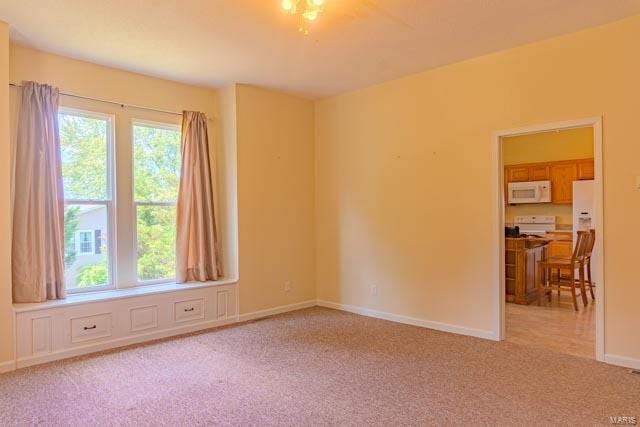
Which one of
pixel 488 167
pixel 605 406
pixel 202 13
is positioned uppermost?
pixel 202 13

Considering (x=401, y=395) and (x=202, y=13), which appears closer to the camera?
(x=401, y=395)

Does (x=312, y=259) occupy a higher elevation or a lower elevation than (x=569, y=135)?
lower

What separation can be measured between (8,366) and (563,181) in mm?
8369

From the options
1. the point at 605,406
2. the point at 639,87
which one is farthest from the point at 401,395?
the point at 639,87

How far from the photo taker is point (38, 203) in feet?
12.5

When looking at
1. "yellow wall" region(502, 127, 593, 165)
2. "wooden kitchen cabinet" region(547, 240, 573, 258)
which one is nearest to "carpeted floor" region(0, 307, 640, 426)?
"wooden kitchen cabinet" region(547, 240, 573, 258)

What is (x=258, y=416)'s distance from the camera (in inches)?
104

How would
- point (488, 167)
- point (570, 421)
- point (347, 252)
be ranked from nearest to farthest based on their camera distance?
point (570, 421) → point (488, 167) → point (347, 252)

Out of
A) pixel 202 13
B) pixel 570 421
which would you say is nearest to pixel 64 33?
pixel 202 13

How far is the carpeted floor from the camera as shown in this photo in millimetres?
2641

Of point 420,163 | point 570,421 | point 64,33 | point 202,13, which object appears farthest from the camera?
point 420,163

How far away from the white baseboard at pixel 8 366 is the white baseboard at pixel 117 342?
2 cm

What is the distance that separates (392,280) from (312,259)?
131cm

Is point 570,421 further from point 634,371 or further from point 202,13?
point 202,13
